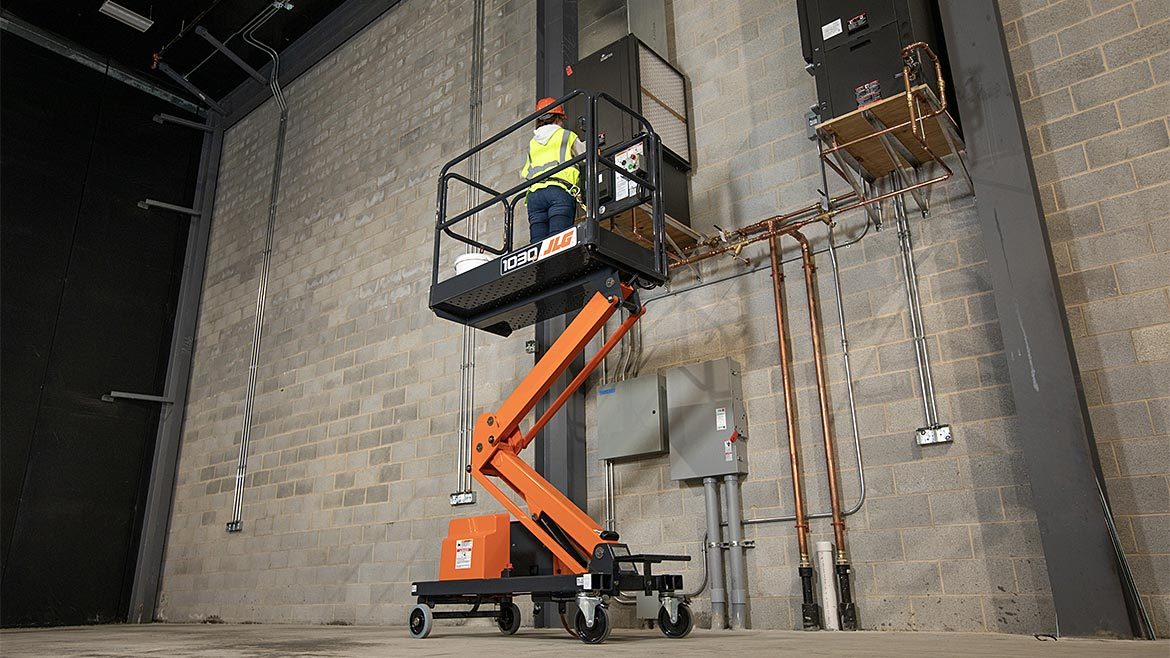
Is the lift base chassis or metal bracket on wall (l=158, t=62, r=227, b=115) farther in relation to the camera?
metal bracket on wall (l=158, t=62, r=227, b=115)

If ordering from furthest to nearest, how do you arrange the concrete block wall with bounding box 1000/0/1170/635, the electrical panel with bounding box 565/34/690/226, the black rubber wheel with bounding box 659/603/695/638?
1. the electrical panel with bounding box 565/34/690/226
2. the black rubber wheel with bounding box 659/603/695/638
3. the concrete block wall with bounding box 1000/0/1170/635

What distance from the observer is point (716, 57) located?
6820 mm

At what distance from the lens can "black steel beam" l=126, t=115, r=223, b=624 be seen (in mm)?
10172

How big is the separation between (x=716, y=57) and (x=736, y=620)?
15.0ft

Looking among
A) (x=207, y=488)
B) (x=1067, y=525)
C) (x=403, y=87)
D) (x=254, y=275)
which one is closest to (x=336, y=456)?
(x=207, y=488)

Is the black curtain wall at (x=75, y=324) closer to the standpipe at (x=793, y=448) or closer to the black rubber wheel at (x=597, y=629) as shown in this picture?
the black rubber wheel at (x=597, y=629)

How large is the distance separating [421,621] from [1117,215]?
499cm

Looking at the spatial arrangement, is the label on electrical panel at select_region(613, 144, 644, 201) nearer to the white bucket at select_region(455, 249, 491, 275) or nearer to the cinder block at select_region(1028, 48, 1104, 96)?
the white bucket at select_region(455, 249, 491, 275)

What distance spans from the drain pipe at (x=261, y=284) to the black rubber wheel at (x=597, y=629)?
6.55m

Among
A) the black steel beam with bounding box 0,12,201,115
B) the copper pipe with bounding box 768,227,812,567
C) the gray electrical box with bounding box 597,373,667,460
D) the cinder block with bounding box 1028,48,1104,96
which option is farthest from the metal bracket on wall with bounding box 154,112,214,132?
the cinder block with bounding box 1028,48,1104,96

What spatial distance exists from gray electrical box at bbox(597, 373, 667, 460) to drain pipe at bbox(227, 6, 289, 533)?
5.51 m

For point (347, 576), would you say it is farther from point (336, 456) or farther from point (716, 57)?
point (716, 57)

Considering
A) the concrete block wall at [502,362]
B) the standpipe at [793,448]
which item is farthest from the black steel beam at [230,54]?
the standpipe at [793,448]

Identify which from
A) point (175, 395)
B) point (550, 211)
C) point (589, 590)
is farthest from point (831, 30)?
point (175, 395)
